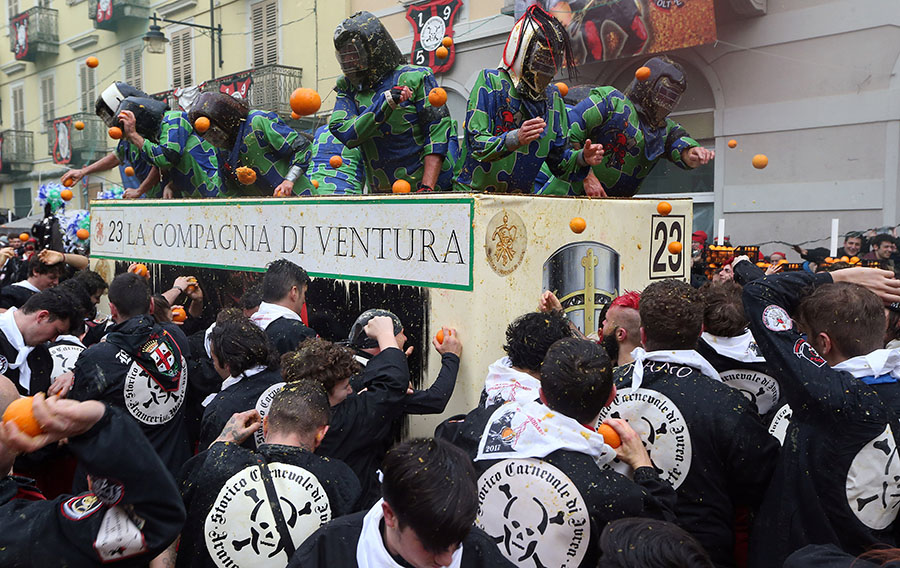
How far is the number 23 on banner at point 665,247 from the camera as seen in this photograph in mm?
4688

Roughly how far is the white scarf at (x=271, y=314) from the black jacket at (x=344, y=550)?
2402 mm

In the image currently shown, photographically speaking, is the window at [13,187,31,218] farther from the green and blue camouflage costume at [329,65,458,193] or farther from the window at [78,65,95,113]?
the green and blue camouflage costume at [329,65,458,193]

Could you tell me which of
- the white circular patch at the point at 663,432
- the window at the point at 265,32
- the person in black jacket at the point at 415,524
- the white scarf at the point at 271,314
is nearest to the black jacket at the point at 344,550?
the person in black jacket at the point at 415,524

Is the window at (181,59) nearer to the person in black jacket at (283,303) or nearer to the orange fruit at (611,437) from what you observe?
the person in black jacket at (283,303)

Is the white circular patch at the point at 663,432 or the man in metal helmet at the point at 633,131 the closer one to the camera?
the white circular patch at the point at 663,432

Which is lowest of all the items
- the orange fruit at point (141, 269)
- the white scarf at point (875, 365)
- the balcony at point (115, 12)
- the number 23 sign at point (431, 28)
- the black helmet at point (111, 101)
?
the white scarf at point (875, 365)

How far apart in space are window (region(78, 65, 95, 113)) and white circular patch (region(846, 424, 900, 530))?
26970 mm

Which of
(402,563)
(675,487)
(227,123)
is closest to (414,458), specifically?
(402,563)

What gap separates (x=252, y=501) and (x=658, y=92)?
158 inches

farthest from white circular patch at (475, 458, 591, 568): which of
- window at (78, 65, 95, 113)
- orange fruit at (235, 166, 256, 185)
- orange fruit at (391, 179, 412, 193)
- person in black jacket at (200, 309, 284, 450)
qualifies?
window at (78, 65, 95, 113)

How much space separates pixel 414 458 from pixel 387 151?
380 centimetres

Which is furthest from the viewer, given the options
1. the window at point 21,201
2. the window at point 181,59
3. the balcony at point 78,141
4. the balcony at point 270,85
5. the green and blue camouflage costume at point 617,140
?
the window at point 21,201

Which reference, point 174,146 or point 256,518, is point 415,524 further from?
point 174,146

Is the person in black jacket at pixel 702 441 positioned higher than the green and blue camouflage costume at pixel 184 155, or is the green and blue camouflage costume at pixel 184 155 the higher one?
the green and blue camouflage costume at pixel 184 155
